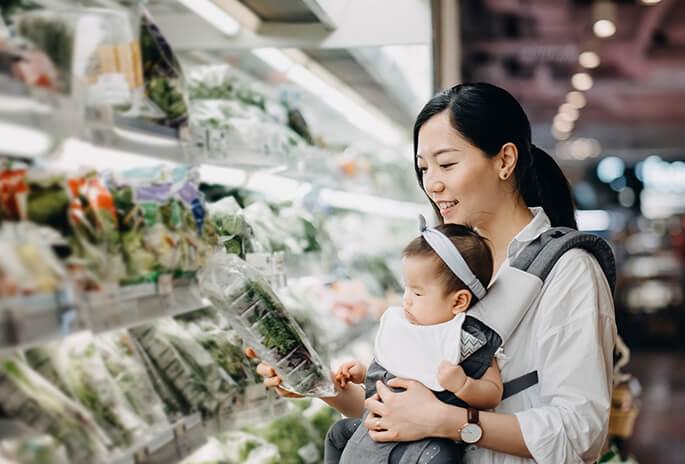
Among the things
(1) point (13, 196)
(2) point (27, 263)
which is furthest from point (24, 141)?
(2) point (27, 263)

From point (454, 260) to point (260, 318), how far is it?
16.8 inches

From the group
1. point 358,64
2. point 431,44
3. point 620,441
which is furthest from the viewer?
point 620,441

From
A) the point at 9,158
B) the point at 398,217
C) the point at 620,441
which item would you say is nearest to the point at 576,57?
the point at 398,217

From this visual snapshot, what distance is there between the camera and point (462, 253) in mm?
1939

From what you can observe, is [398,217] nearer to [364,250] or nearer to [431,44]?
[364,250]

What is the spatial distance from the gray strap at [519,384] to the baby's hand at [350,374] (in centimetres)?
41

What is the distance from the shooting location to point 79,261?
61.3 inches

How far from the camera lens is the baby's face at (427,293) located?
1929 mm

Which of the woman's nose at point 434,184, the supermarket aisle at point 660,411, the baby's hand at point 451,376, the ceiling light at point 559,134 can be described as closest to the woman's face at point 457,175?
the woman's nose at point 434,184

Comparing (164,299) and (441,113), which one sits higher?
(441,113)

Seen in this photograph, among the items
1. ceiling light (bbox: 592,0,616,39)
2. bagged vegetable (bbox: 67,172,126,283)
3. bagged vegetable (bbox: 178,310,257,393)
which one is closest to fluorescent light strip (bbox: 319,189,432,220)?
bagged vegetable (bbox: 178,310,257,393)

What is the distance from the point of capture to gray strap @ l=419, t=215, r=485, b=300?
6.24 feet

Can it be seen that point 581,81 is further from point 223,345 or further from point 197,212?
point 197,212

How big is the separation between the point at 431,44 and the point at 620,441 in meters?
2.07
